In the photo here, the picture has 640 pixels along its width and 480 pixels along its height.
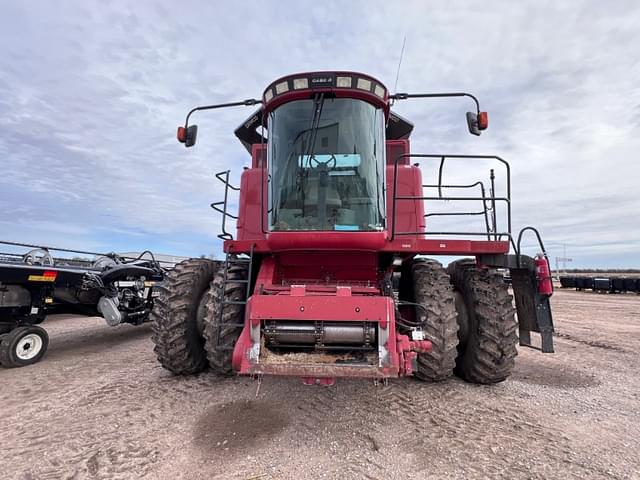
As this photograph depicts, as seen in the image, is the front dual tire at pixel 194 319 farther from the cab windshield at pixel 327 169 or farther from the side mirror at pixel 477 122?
the side mirror at pixel 477 122

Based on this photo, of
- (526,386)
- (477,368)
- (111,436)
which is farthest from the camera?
(526,386)

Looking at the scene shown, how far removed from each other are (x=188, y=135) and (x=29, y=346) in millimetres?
4524

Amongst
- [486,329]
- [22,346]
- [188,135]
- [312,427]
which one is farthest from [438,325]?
[22,346]

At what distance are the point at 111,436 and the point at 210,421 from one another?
83 centimetres

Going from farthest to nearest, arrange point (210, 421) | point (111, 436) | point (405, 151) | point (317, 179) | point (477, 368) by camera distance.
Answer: point (405, 151), point (477, 368), point (317, 179), point (210, 421), point (111, 436)

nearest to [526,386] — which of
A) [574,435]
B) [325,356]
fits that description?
[574,435]

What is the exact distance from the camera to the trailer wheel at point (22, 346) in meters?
5.48

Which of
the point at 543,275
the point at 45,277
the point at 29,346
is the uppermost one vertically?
the point at 543,275

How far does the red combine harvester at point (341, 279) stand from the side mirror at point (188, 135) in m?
0.01

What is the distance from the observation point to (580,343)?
7.56 metres

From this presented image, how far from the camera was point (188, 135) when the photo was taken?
14.9 ft

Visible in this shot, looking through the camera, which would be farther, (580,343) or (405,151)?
(580,343)

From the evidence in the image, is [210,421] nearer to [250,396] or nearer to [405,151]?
[250,396]

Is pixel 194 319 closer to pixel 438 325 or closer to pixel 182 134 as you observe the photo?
pixel 182 134
